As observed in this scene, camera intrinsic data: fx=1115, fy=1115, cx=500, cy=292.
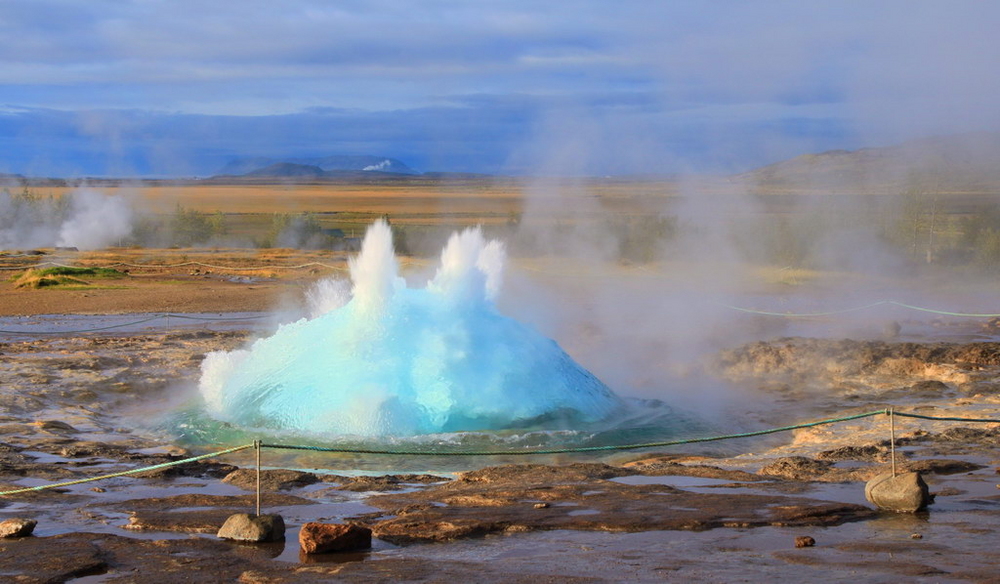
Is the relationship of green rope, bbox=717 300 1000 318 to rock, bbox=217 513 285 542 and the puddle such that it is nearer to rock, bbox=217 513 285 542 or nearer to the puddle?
the puddle

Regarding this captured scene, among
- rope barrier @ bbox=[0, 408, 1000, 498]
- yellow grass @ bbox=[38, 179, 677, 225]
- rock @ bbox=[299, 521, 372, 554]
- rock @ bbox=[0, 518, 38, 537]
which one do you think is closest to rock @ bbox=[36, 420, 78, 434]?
rope barrier @ bbox=[0, 408, 1000, 498]

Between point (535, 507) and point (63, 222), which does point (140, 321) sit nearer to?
point (535, 507)

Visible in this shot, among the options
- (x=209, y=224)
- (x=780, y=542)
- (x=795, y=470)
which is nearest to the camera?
(x=780, y=542)

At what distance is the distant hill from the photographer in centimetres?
6562

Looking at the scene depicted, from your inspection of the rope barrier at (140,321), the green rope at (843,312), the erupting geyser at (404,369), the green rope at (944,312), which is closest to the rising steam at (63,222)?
the rope barrier at (140,321)

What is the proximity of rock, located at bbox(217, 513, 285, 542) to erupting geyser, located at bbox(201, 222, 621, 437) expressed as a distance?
336 centimetres

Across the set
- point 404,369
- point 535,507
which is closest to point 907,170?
point 404,369

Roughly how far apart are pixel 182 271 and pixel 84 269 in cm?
348

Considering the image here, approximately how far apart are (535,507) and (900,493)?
2.09m

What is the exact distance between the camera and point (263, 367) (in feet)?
35.3

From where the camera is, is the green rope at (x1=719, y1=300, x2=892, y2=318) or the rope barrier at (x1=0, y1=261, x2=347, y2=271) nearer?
the green rope at (x1=719, y1=300, x2=892, y2=318)

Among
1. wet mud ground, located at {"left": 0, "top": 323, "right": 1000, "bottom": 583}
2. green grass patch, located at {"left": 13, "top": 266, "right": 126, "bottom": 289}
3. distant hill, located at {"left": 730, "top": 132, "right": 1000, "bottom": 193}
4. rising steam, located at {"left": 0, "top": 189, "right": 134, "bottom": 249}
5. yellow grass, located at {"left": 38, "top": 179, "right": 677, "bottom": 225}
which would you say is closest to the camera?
wet mud ground, located at {"left": 0, "top": 323, "right": 1000, "bottom": 583}

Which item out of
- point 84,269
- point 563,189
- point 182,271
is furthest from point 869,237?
point 84,269

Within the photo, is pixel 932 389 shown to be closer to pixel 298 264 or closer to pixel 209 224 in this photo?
pixel 298 264
